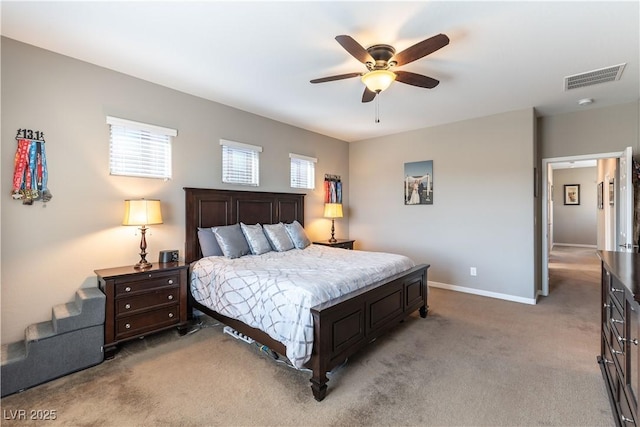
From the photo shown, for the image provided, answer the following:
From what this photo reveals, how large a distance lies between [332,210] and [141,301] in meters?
3.32

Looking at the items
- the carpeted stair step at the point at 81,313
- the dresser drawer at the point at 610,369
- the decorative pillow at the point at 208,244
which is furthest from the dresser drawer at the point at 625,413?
the carpeted stair step at the point at 81,313

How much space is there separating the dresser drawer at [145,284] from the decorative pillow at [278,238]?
1300mm

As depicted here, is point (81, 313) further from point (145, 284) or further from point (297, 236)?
point (297, 236)

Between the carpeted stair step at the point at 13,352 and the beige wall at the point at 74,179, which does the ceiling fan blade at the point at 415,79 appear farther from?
the carpeted stair step at the point at 13,352

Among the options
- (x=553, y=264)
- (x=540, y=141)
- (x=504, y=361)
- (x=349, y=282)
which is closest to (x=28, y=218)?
(x=349, y=282)

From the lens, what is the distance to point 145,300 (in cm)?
290

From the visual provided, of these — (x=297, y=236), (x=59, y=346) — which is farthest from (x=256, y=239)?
(x=59, y=346)

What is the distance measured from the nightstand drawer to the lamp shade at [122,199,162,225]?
90cm

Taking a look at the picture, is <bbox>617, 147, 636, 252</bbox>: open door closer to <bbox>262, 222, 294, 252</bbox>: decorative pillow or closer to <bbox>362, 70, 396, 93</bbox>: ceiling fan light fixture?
<bbox>362, 70, 396, 93</bbox>: ceiling fan light fixture

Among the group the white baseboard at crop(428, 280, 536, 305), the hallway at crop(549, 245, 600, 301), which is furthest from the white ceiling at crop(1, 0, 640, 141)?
A: the hallway at crop(549, 245, 600, 301)

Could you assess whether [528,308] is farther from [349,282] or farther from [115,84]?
[115,84]

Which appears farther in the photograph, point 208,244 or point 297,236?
point 297,236

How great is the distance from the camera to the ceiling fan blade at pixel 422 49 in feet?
6.61

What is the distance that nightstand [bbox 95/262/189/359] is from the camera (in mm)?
2682
